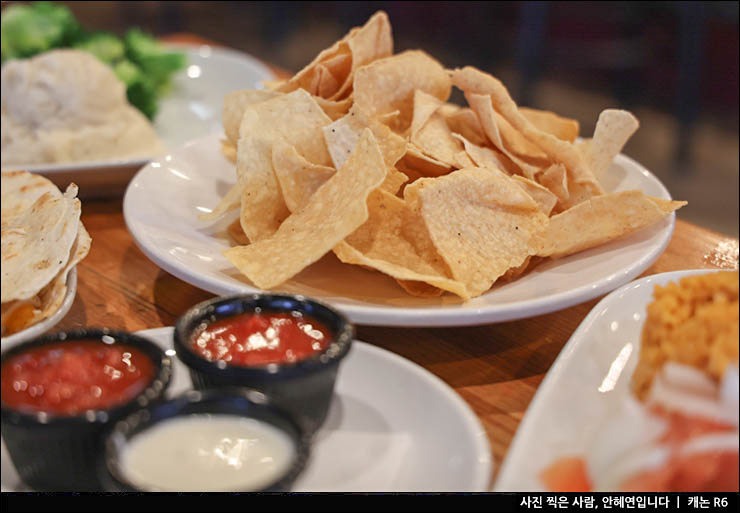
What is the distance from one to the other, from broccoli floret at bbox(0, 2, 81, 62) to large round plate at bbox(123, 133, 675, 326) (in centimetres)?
151

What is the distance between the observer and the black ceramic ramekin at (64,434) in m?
0.96

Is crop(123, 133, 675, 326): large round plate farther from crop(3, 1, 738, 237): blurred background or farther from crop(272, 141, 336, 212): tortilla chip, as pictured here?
crop(3, 1, 738, 237): blurred background

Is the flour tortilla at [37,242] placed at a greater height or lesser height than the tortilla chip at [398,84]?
lesser

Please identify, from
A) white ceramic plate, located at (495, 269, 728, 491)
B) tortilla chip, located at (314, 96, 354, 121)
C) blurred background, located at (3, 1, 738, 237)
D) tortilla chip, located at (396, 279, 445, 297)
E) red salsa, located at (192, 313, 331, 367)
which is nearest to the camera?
white ceramic plate, located at (495, 269, 728, 491)

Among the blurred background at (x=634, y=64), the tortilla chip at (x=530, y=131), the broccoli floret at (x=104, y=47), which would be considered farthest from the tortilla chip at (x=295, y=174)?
the blurred background at (x=634, y=64)

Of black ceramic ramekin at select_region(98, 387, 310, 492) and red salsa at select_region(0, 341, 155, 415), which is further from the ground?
black ceramic ramekin at select_region(98, 387, 310, 492)

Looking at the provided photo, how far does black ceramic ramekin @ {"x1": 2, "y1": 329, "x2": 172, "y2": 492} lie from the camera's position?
38.0 inches

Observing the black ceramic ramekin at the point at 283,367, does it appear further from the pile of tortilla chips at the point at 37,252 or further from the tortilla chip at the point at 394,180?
the tortilla chip at the point at 394,180

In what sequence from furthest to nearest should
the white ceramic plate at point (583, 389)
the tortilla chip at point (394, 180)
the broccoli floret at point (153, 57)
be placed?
the broccoli floret at point (153, 57)
the tortilla chip at point (394, 180)
the white ceramic plate at point (583, 389)

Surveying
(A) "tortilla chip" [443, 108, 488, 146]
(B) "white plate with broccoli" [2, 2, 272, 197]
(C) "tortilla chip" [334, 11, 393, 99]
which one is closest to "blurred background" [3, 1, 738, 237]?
(B) "white plate with broccoli" [2, 2, 272, 197]

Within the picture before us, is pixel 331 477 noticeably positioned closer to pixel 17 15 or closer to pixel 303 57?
pixel 17 15

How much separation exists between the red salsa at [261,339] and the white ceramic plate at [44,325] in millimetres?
279

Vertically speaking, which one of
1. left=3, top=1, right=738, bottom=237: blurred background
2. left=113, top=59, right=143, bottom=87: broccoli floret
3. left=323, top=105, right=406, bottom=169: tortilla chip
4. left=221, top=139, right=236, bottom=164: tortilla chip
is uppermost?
left=323, top=105, right=406, bottom=169: tortilla chip

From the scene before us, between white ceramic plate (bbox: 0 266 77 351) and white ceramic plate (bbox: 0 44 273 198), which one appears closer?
white ceramic plate (bbox: 0 266 77 351)
